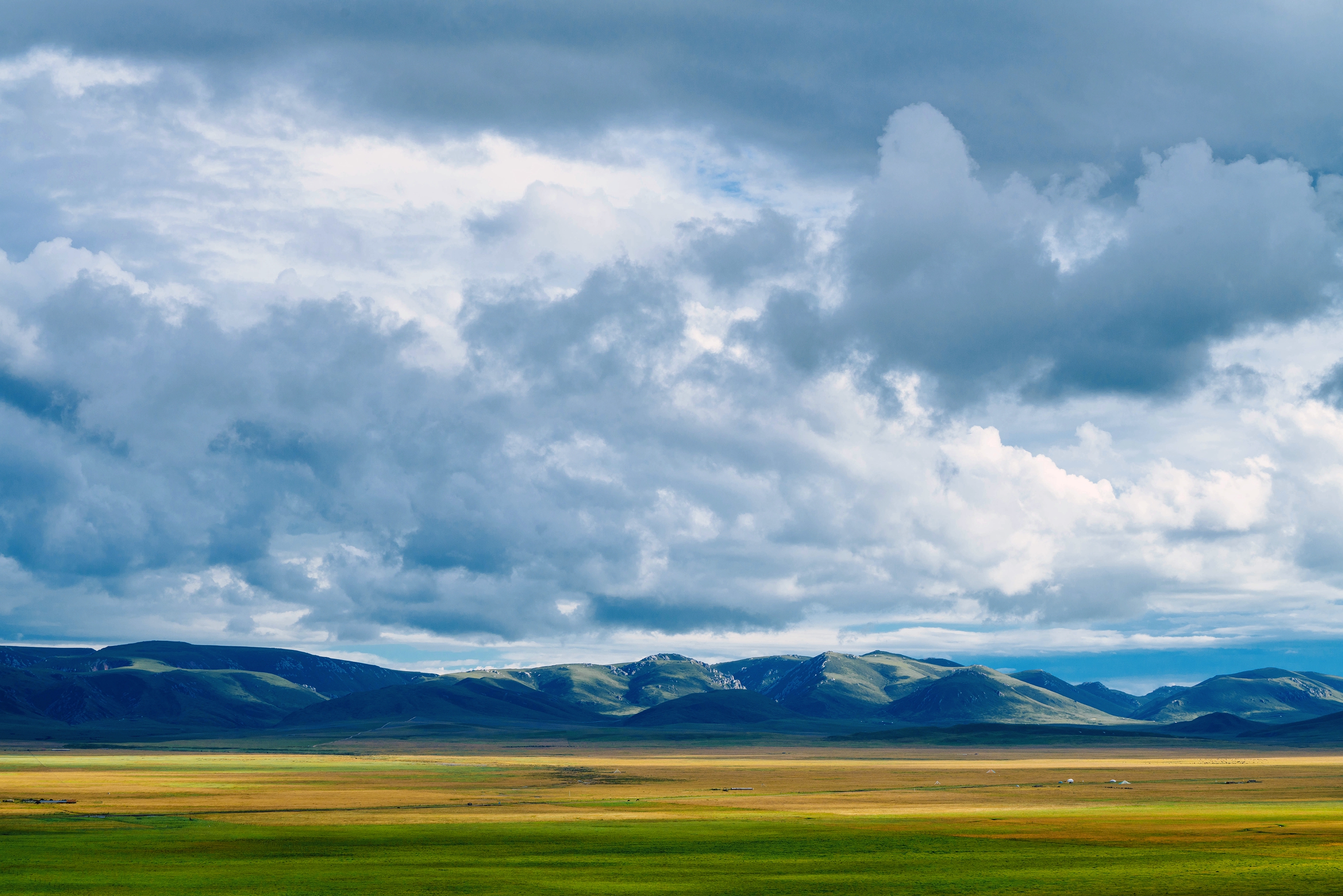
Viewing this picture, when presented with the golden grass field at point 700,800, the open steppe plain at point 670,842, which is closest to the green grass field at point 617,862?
the open steppe plain at point 670,842

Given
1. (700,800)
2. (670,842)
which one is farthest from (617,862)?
(700,800)

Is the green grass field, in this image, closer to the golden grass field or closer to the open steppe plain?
the open steppe plain

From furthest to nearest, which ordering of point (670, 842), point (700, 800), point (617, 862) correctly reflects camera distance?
1. point (700, 800)
2. point (670, 842)
3. point (617, 862)

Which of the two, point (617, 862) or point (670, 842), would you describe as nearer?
point (617, 862)

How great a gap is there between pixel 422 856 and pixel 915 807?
6478cm

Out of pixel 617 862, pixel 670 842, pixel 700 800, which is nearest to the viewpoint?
pixel 617 862

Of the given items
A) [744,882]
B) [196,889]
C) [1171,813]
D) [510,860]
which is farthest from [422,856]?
[1171,813]

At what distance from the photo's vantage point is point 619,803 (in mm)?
138750

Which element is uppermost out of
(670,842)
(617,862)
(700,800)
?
(617,862)

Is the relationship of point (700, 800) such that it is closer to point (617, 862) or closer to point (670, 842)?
point (670, 842)

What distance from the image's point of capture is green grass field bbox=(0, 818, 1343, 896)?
6831cm

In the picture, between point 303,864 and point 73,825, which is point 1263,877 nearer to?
point 303,864

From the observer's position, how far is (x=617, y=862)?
81312 millimetres

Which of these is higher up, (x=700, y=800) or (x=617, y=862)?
(x=617, y=862)
